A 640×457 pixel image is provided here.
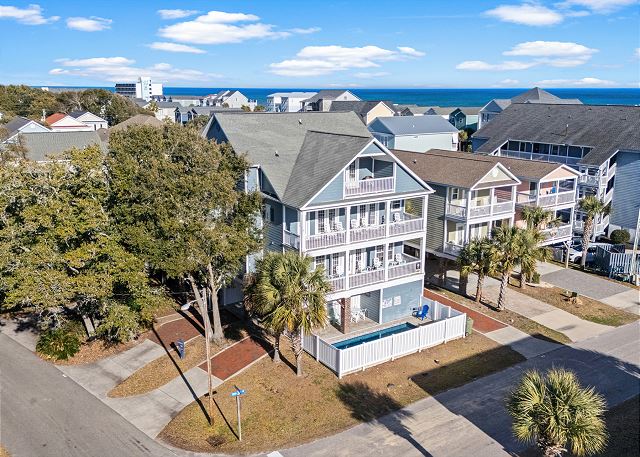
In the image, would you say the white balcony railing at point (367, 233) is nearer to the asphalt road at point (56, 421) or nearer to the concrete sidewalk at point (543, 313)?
the concrete sidewalk at point (543, 313)

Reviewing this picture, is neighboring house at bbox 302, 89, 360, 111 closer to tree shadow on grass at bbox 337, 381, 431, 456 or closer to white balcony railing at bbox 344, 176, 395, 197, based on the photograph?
white balcony railing at bbox 344, 176, 395, 197

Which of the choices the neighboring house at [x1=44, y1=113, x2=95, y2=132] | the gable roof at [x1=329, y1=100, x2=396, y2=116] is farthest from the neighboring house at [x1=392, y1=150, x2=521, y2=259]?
the neighboring house at [x1=44, y1=113, x2=95, y2=132]

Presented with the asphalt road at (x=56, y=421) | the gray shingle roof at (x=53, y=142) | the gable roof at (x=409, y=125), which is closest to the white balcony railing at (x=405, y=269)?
the asphalt road at (x=56, y=421)

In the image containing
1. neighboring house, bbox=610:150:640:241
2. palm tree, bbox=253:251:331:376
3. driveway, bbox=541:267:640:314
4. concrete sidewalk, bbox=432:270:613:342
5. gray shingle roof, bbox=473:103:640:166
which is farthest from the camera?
gray shingle roof, bbox=473:103:640:166

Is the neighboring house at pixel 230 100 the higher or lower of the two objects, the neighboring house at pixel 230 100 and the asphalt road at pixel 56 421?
the higher

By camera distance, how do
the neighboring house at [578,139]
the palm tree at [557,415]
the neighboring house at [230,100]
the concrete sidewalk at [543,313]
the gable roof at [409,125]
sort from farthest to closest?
the neighboring house at [230,100] → the gable roof at [409,125] → the neighboring house at [578,139] → the concrete sidewalk at [543,313] → the palm tree at [557,415]

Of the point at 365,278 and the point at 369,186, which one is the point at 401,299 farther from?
the point at 369,186
